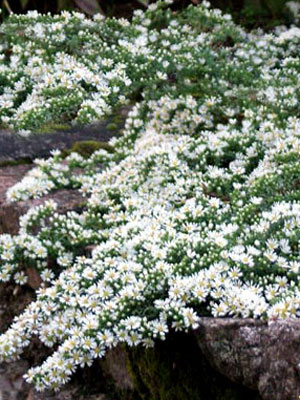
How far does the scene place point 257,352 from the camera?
3.15 meters

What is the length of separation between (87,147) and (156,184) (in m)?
1.00

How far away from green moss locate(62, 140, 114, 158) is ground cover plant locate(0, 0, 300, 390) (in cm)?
8

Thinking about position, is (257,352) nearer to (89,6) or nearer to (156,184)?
(156,184)

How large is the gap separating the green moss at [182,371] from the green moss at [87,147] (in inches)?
82.8

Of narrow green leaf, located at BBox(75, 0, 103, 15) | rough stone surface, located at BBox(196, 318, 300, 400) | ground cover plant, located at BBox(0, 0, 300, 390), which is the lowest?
rough stone surface, located at BBox(196, 318, 300, 400)

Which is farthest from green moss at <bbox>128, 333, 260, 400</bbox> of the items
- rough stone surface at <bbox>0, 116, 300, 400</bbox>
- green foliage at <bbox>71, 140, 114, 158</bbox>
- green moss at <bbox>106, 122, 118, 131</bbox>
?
green moss at <bbox>106, 122, 118, 131</bbox>

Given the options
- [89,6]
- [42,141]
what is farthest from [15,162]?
[89,6]

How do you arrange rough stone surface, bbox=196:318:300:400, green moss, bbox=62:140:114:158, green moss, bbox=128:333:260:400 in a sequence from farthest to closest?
green moss, bbox=62:140:114:158 < green moss, bbox=128:333:260:400 < rough stone surface, bbox=196:318:300:400

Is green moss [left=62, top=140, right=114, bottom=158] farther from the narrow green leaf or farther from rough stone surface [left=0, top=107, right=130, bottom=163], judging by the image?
the narrow green leaf

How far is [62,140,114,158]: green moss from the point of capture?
5301 millimetres

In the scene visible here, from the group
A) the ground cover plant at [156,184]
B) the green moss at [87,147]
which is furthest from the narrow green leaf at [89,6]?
the green moss at [87,147]

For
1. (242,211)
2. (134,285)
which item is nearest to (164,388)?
(134,285)

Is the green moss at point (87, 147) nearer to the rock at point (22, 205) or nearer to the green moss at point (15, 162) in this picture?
the green moss at point (15, 162)

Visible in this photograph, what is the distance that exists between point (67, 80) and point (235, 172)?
154cm
